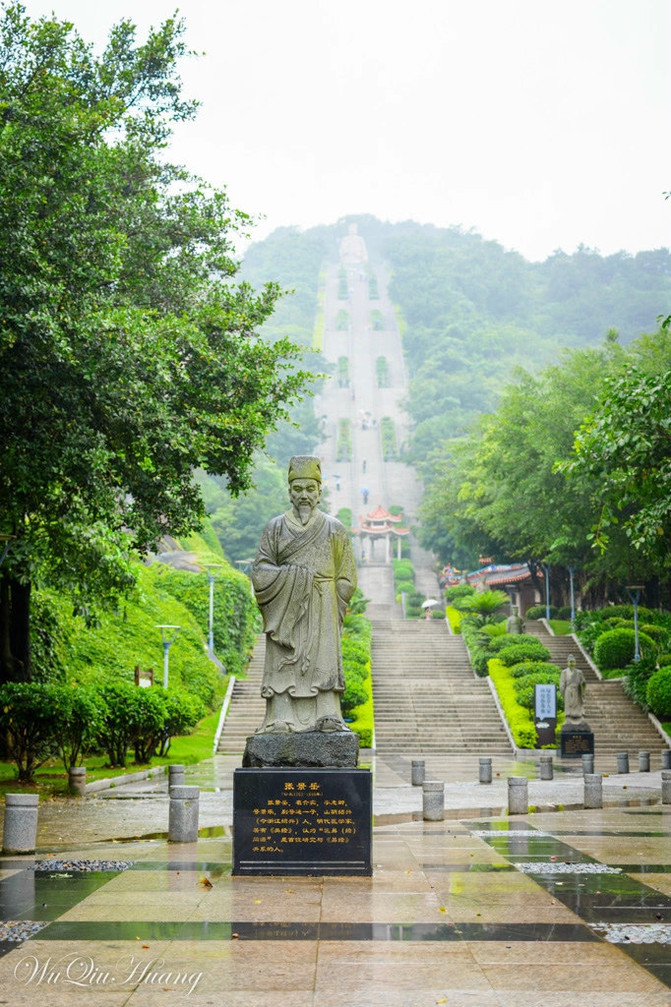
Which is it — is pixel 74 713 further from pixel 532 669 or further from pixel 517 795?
pixel 532 669

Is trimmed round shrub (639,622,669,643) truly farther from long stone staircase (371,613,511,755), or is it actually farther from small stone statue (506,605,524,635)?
long stone staircase (371,613,511,755)

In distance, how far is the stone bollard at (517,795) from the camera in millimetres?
15125

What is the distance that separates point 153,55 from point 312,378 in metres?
6.40

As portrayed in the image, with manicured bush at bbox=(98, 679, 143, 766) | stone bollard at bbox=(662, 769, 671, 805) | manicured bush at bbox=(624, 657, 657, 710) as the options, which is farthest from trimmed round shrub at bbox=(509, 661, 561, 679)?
stone bollard at bbox=(662, 769, 671, 805)

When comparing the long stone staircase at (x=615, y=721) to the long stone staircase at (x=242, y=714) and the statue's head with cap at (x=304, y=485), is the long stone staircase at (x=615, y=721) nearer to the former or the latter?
the long stone staircase at (x=242, y=714)

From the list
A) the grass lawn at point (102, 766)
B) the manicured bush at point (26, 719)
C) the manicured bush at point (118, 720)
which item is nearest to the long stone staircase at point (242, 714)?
the grass lawn at point (102, 766)

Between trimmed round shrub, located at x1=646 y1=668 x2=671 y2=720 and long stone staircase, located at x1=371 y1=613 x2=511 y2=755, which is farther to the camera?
long stone staircase, located at x1=371 y1=613 x2=511 y2=755

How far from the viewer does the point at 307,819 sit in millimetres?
9094

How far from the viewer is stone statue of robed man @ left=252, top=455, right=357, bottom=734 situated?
31.3 ft

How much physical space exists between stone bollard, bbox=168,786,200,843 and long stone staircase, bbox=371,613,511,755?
18.7m

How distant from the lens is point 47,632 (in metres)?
24.6

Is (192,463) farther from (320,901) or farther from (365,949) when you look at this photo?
(365,949)

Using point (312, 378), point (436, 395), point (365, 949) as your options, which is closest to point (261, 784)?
point (365, 949)

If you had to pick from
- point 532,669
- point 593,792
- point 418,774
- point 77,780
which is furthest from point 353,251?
point 593,792
